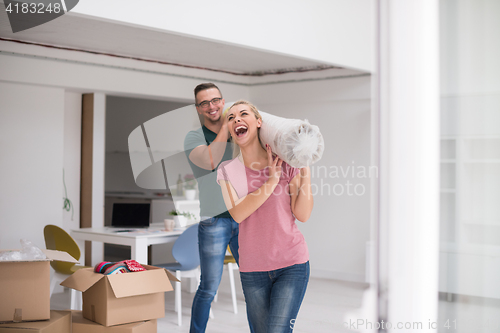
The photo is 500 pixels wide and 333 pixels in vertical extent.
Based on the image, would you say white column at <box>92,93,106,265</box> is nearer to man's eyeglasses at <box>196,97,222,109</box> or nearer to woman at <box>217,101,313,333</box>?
man's eyeglasses at <box>196,97,222,109</box>

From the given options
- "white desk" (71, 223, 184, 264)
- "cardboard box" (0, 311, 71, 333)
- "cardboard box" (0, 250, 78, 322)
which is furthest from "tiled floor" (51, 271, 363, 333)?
"cardboard box" (0, 250, 78, 322)

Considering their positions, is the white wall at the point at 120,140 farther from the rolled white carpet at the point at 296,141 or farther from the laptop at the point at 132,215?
the rolled white carpet at the point at 296,141

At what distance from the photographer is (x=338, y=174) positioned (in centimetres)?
546

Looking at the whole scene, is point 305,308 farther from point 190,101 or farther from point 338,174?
point 190,101

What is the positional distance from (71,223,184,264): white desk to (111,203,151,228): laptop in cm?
18

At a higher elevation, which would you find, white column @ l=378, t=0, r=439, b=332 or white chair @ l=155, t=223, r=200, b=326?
white column @ l=378, t=0, r=439, b=332

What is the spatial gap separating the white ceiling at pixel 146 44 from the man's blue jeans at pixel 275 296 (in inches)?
89.8

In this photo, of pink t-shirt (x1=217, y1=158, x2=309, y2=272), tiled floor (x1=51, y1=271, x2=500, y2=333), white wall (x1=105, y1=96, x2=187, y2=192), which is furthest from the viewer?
white wall (x1=105, y1=96, x2=187, y2=192)

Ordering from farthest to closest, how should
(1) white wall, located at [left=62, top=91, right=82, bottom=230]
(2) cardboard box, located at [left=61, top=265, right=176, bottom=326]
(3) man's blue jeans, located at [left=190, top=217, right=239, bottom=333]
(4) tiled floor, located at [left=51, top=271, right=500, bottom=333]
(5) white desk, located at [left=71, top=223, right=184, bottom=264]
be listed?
1. (1) white wall, located at [left=62, top=91, right=82, bottom=230]
2. (5) white desk, located at [left=71, top=223, right=184, bottom=264]
3. (4) tiled floor, located at [left=51, top=271, right=500, bottom=333]
4. (3) man's blue jeans, located at [left=190, top=217, right=239, bottom=333]
5. (2) cardboard box, located at [left=61, top=265, right=176, bottom=326]

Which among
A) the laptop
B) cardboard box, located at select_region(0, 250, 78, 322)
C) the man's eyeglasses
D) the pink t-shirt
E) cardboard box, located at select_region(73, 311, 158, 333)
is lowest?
cardboard box, located at select_region(73, 311, 158, 333)

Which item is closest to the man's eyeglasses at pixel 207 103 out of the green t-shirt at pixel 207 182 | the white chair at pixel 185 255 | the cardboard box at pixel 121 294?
the green t-shirt at pixel 207 182

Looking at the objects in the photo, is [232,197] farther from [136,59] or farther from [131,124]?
[131,124]

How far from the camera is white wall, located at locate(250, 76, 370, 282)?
5.19 metres

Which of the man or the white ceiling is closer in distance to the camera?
the man
